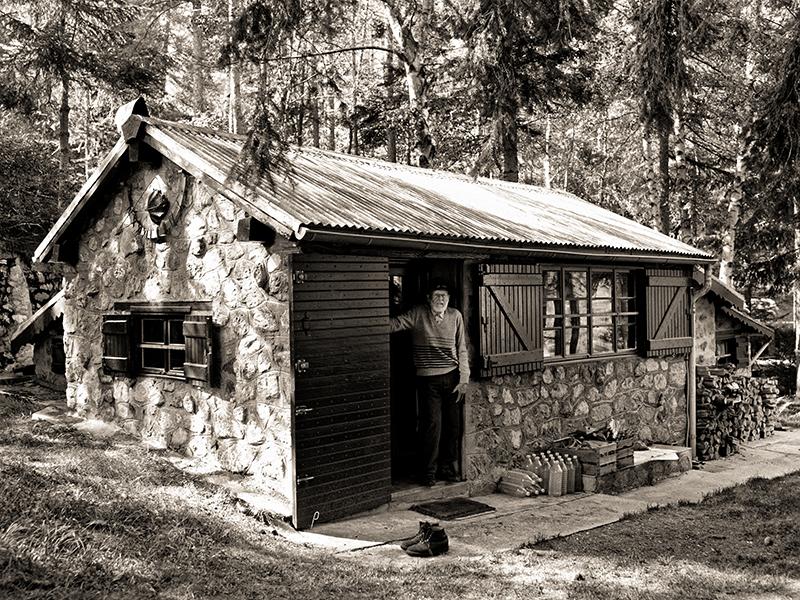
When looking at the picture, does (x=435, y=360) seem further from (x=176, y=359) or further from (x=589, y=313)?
(x=589, y=313)

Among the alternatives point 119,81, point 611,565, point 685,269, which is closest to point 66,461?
point 611,565

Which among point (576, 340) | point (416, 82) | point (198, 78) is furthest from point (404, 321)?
point (198, 78)

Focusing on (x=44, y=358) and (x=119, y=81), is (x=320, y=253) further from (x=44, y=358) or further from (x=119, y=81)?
(x=119, y=81)

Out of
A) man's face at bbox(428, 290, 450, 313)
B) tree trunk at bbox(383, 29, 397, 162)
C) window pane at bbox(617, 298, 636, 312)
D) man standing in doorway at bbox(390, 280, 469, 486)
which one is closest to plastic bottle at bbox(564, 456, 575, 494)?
man standing in doorway at bbox(390, 280, 469, 486)

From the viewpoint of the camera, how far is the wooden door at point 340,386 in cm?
686

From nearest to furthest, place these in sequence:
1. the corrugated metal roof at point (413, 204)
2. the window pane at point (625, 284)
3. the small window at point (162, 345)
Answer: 1. the corrugated metal roof at point (413, 204)
2. the small window at point (162, 345)
3. the window pane at point (625, 284)

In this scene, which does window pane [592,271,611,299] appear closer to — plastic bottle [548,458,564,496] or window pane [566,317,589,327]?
window pane [566,317,589,327]

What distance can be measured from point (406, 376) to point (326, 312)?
91.2 inches

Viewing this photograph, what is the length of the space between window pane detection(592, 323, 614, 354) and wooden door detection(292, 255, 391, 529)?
400 cm

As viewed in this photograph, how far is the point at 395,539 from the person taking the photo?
264 inches

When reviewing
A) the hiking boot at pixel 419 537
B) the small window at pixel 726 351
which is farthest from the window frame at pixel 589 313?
the small window at pixel 726 351

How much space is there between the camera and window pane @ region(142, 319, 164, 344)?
8727 millimetres

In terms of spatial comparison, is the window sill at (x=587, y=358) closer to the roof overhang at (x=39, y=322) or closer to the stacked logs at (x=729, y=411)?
the stacked logs at (x=729, y=411)

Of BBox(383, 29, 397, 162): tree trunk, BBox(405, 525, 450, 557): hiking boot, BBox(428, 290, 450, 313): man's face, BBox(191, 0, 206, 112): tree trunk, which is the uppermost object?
BBox(191, 0, 206, 112): tree trunk
